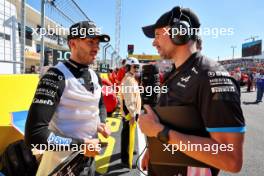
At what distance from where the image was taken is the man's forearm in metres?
1.29

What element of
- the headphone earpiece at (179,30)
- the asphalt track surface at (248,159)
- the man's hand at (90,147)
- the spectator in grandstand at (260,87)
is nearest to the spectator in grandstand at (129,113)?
the asphalt track surface at (248,159)

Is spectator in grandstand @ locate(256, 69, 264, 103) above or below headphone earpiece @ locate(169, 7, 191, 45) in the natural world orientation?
below

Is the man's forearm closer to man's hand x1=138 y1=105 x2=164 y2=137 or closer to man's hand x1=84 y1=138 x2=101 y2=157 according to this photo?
man's hand x1=138 y1=105 x2=164 y2=137

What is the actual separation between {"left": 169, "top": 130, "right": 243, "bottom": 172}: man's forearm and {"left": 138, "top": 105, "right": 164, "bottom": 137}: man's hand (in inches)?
3.4

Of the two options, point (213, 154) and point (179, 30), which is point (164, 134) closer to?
point (213, 154)

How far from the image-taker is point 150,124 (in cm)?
151

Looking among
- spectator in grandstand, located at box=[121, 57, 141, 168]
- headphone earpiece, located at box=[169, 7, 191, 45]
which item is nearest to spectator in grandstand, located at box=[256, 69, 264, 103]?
spectator in grandstand, located at box=[121, 57, 141, 168]

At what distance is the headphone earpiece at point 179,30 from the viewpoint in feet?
5.11

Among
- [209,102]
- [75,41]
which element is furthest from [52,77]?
[209,102]

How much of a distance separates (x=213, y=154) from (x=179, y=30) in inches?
28.5

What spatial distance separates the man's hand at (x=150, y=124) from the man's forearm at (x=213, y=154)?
85 mm

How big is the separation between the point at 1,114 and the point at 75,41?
1.94 meters

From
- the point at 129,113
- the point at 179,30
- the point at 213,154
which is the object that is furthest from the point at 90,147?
the point at 129,113

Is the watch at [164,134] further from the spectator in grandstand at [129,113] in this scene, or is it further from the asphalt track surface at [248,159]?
the spectator in grandstand at [129,113]
